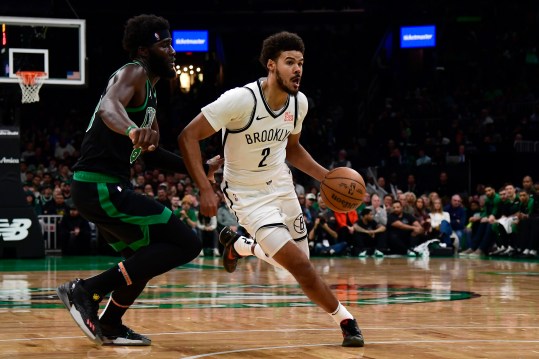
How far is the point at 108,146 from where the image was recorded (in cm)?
633

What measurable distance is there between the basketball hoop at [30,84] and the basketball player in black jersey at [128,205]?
36.7ft

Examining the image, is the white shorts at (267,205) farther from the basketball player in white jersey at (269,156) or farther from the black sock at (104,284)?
the black sock at (104,284)

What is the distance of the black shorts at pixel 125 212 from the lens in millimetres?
6301

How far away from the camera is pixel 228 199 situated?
23.1 feet

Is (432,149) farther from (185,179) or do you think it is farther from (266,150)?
(266,150)

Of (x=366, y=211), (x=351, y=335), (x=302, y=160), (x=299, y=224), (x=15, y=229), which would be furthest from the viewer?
(x=366, y=211)

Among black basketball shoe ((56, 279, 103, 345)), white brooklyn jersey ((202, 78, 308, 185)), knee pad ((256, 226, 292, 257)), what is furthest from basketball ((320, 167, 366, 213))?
black basketball shoe ((56, 279, 103, 345))

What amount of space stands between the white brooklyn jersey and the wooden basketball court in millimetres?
1164

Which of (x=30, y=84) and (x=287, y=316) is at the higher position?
(x=30, y=84)

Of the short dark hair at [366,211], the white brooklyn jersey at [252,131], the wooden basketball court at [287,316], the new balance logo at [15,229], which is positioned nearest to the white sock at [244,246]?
the wooden basketball court at [287,316]

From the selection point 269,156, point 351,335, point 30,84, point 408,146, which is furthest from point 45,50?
point 408,146

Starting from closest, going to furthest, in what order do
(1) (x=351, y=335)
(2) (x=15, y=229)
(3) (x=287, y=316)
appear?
(1) (x=351, y=335) → (3) (x=287, y=316) → (2) (x=15, y=229)

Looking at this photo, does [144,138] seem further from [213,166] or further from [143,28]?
[213,166]

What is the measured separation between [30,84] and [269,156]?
444 inches
